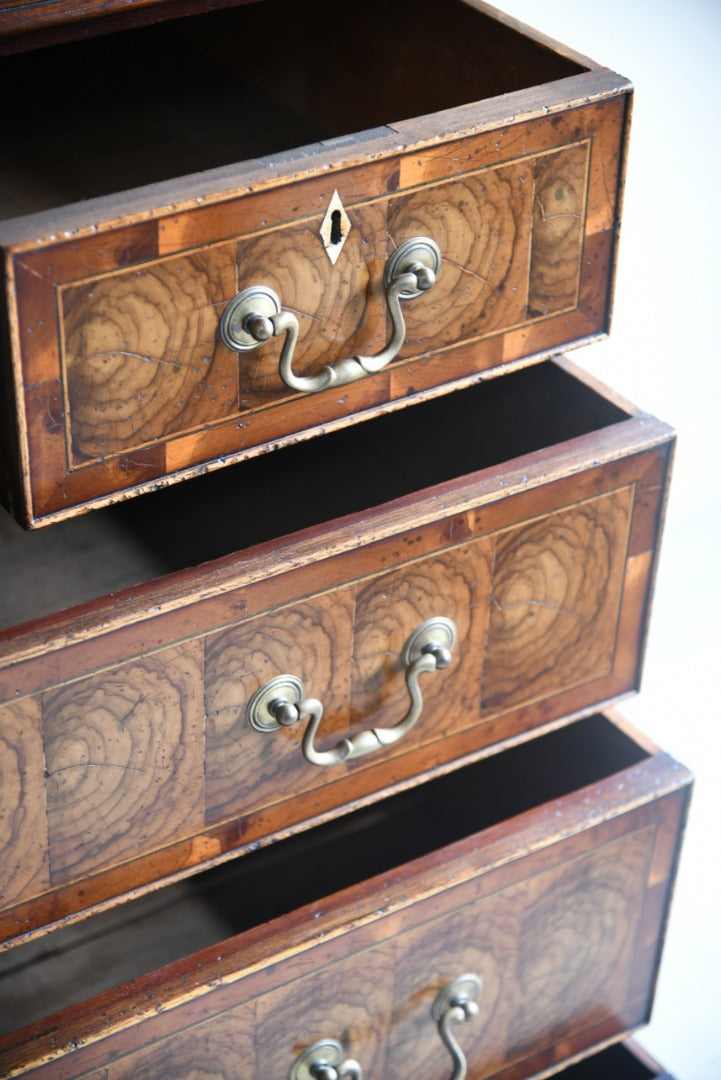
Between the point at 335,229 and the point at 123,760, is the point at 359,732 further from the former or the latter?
the point at 335,229

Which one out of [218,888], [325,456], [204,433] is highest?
[204,433]

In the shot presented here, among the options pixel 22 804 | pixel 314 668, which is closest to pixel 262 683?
pixel 314 668

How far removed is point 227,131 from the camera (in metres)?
1.06

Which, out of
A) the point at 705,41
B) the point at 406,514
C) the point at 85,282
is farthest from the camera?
the point at 705,41

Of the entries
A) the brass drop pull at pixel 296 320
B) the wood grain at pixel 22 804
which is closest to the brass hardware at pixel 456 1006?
the wood grain at pixel 22 804

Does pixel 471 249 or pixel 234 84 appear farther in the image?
pixel 234 84

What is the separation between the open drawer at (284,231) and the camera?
812mm

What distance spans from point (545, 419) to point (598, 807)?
0.76 ft

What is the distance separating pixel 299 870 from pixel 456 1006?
13 cm

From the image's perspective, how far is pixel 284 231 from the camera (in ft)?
2.78

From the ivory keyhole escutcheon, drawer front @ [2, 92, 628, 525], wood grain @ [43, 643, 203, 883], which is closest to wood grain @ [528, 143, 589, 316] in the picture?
A: drawer front @ [2, 92, 628, 525]

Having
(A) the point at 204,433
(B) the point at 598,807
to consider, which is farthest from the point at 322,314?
(B) the point at 598,807

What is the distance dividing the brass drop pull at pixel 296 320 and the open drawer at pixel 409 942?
0.29 meters

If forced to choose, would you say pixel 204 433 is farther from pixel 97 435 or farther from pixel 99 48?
pixel 99 48
